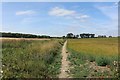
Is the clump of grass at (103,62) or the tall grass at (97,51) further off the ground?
the tall grass at (97,51)

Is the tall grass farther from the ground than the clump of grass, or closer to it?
farther from the ground

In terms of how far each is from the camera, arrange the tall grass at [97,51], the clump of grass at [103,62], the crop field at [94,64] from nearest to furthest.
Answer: the crop field at [94,64]
the clump of grass at [103,62]
the tall grass at [97,51]

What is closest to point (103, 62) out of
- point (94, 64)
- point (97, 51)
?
point (94, 64)

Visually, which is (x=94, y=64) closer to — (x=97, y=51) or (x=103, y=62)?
(x=103, y=62)

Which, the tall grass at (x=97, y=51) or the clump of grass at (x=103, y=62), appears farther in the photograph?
the tall grass at (x=97, y=51)

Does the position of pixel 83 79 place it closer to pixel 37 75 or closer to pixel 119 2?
pixel 37 75

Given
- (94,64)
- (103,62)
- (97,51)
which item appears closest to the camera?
(103,62)

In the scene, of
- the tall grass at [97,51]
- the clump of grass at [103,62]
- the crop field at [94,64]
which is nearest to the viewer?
the crop field at [94,64]

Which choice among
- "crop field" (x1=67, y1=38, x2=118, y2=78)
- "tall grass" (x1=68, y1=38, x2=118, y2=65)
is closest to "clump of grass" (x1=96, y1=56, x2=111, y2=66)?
"crop field" (x1=67, y1=38, x2=118, y2=78)

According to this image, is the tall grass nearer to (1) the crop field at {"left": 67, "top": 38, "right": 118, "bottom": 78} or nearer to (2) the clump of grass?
(1) the crop field at {"left": 67, "top": 38, "right": 118, "bottom": 78}

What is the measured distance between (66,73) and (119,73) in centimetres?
347

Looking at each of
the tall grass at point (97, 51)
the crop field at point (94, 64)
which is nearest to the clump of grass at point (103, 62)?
the crop field at point (94, 64)

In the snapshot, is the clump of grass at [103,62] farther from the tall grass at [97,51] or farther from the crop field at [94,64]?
the tall grass at [97,51]

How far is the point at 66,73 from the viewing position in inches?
526
